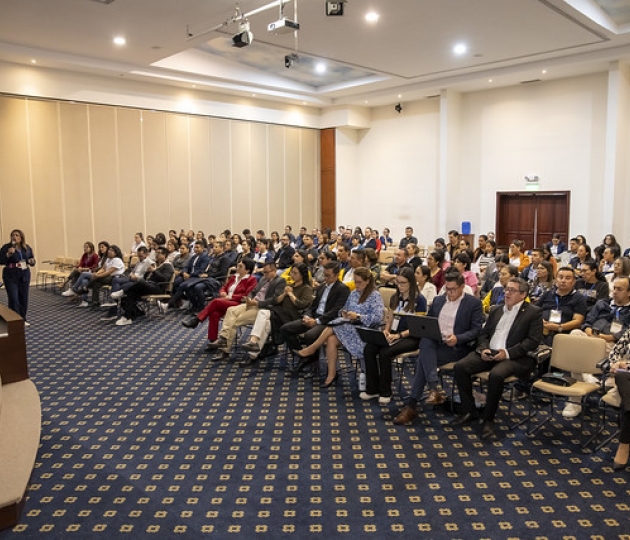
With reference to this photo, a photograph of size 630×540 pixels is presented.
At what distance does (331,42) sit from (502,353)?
29.3ft

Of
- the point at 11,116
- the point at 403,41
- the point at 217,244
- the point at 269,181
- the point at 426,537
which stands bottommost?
the point at 426,537

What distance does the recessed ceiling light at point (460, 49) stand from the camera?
12.0m

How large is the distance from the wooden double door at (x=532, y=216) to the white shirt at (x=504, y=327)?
36.7 ft

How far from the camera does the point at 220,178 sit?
16484 mm

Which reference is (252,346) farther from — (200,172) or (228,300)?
(200,172)

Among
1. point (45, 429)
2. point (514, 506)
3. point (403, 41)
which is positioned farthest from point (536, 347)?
point (403, 41)

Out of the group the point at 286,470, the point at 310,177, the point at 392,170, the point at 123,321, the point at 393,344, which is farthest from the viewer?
the point at 310,177

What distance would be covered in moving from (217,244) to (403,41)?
585 cm

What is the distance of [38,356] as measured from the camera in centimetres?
700

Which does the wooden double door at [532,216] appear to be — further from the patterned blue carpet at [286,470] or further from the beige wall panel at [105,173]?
the patterned blue carpet at [286,470]

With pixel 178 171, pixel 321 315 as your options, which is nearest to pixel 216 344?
pixel 321 315

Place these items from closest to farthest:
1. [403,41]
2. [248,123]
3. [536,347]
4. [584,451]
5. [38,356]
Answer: [584,451]
[536,347]
[38,356]
[403,41]
[248,123]

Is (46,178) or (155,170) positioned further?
(155,170)

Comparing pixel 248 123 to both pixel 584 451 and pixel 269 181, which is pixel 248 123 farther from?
pixel 584 451
